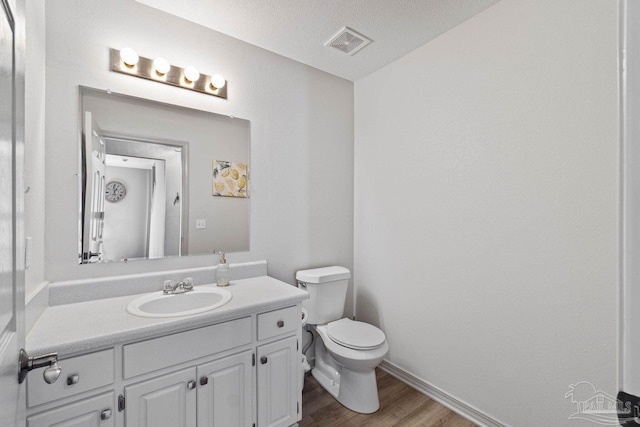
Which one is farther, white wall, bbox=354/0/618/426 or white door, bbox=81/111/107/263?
white door, bbox=81/111/107/263

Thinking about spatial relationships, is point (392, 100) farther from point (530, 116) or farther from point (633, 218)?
point (633, 218)

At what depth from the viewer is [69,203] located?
145 cm

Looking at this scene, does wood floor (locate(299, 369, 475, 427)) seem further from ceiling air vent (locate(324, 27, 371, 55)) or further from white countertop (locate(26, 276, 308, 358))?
ceiling air vent (locate(324, 27, 371, 55))

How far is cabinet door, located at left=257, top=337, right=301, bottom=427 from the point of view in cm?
147

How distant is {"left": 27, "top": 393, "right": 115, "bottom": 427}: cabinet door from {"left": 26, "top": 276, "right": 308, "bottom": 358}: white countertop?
0.19 metres

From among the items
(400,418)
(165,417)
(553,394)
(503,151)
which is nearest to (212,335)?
(165,417)

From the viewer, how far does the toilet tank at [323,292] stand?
209 cm

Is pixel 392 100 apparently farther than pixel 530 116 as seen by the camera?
Yes

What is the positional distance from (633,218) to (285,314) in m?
1.45

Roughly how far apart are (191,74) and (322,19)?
0.87 m

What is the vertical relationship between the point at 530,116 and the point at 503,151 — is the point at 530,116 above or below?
above

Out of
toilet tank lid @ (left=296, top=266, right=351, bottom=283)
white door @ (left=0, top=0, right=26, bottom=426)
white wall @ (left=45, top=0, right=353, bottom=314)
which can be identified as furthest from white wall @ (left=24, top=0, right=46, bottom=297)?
toilet tank lid @ (left=296, top=266, right=351, bottom=283)

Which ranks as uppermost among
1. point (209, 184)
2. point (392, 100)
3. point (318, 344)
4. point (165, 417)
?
point (392, 100)

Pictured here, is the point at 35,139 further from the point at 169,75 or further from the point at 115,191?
the point at 169,75
